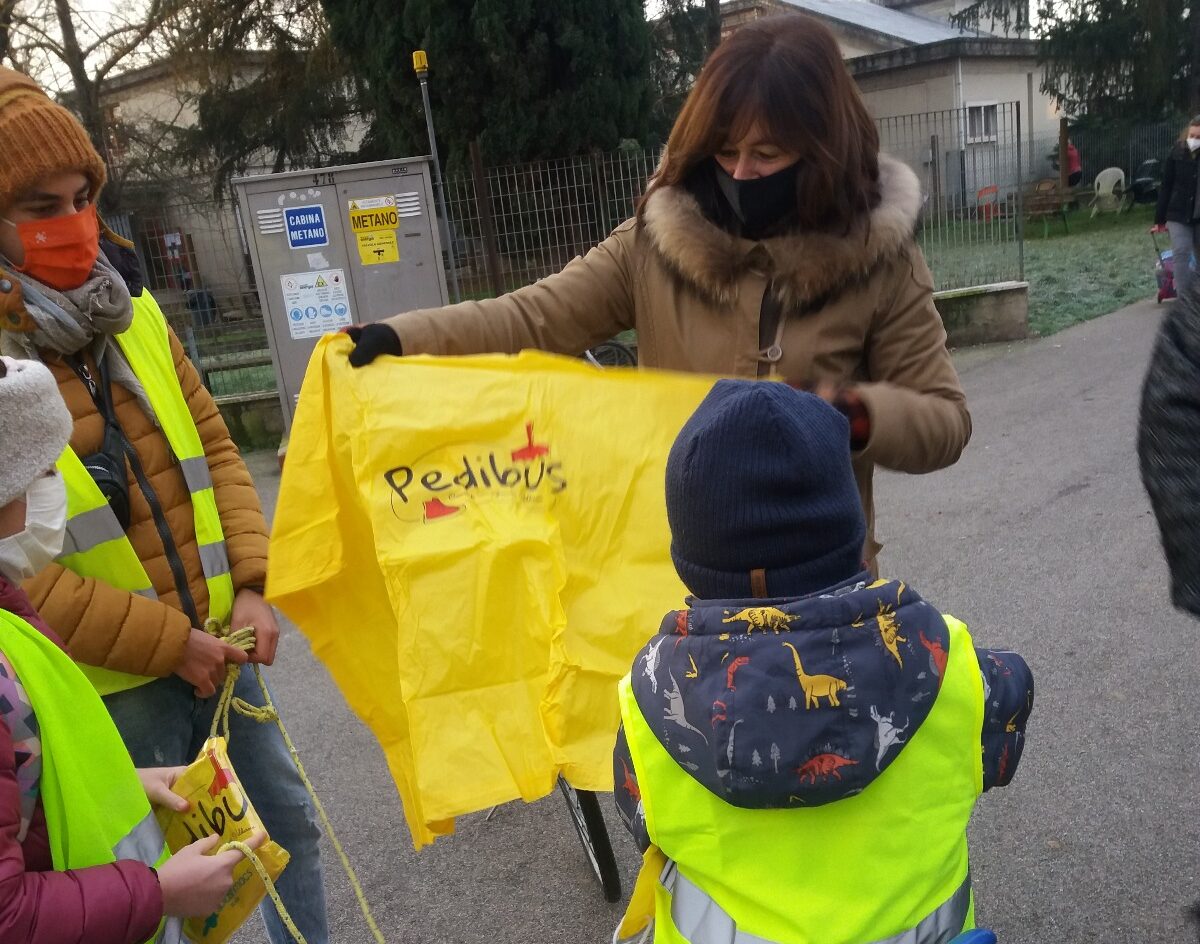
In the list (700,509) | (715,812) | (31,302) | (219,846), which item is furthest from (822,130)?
(219,846)

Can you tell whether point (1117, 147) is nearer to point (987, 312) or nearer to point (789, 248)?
point (987, 312)

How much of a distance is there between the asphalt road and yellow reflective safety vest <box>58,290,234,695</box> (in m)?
1.31

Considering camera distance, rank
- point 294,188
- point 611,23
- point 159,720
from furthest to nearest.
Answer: point 611,23
point 294,188
point 159,720

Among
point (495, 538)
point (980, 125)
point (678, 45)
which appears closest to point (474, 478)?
point (495, 538)

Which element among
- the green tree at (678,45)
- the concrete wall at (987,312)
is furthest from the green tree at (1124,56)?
the concrete wall at (987,312)

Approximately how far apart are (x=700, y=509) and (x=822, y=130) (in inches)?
37.2

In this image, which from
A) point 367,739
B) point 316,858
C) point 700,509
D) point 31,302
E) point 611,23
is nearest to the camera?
point 700,509

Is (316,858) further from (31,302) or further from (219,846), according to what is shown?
(31,302)

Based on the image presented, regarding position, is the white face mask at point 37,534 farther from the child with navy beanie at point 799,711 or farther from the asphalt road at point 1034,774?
the asphalt road at point 1034,774

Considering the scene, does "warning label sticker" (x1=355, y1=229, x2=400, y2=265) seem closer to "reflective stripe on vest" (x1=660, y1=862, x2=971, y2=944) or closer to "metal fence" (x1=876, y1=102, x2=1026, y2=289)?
"metal fence" (x1=876, y1=102, x2=1026, y2=289)

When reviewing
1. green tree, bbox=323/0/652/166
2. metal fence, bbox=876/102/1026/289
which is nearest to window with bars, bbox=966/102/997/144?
metal fence, bbox=876/102/1026/289

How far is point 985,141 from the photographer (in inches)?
398

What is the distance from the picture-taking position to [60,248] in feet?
6.07

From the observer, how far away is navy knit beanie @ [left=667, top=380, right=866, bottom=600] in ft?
4.12
